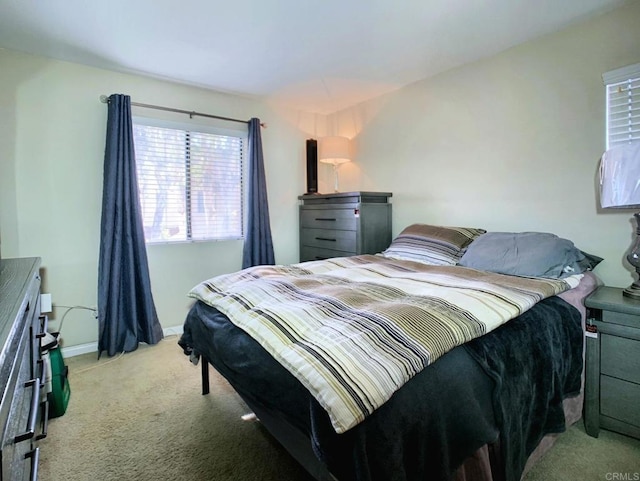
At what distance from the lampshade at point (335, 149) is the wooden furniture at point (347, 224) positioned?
436 mm

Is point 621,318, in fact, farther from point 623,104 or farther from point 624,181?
point 623,104

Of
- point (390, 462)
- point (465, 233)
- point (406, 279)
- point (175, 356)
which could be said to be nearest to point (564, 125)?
point (465, 233)

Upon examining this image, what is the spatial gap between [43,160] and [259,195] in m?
1.72

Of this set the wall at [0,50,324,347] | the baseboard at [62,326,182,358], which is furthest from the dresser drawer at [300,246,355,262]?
the baseboard at [62,326,182,358]

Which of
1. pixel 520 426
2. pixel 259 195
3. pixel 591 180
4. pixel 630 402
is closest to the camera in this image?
pixel 520 426

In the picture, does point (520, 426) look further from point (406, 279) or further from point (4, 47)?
point (4, 47)

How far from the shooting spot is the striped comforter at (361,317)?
866 mm

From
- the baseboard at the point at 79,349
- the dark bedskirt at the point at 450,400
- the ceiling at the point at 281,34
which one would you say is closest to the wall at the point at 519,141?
the ceiling at the point at 281,34

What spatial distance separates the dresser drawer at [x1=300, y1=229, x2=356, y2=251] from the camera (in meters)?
3.06

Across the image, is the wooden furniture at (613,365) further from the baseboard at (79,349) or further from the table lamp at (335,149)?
the baseboard at (79,349)

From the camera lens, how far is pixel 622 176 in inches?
63.4

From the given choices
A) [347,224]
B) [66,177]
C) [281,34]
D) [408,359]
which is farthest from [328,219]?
[408,359]

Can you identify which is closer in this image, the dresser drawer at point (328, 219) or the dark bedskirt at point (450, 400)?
the dark bedskirt at point (450, 400)

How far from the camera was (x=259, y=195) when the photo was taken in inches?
134
